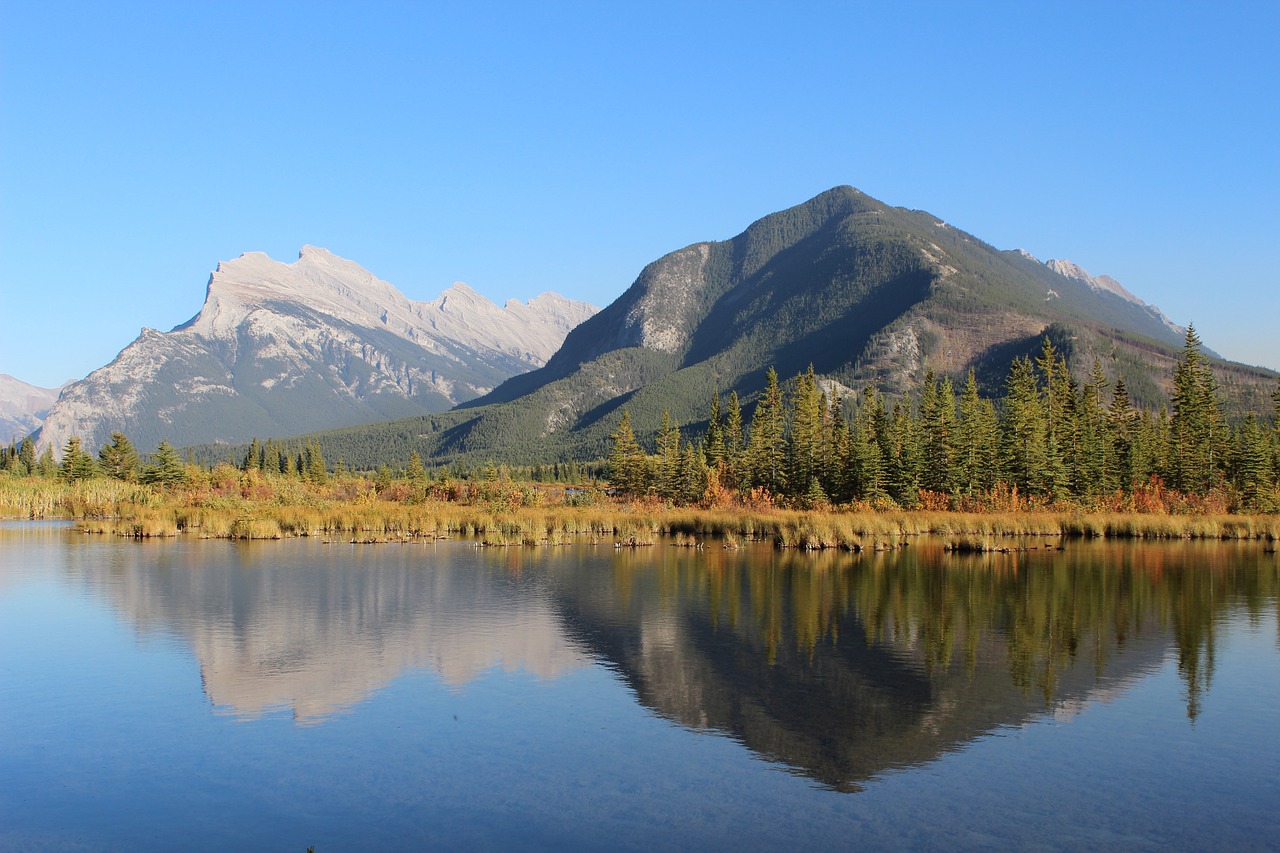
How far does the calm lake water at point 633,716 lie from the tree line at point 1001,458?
46.0 metres

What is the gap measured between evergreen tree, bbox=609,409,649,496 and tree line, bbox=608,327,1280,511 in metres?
0.22

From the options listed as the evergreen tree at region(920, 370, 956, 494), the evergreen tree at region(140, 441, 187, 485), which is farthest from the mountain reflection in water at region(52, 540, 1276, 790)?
the evergreen tree at region(140, 441, 187, 485)

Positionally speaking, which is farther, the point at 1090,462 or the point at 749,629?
the point at 1090,462

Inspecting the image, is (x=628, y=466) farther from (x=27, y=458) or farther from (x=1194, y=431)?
(x=27, y=458)

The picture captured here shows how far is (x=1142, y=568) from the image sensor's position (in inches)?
2031

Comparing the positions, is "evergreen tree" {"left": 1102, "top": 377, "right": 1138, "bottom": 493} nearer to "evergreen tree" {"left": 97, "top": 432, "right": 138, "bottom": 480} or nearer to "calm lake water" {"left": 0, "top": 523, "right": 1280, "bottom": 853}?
"calm lake water" {"left": 0, "top": 523, "right": 1280, "bottom": 853}

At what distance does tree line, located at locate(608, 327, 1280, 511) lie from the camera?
8881cm

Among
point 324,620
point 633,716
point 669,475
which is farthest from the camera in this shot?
point 669,475

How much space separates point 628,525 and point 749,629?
38.1 metres

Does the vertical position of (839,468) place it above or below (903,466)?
below

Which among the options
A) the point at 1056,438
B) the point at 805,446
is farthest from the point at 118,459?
the point at 1056,438

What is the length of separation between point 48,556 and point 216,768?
43571 mm

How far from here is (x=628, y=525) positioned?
71625 millimetres

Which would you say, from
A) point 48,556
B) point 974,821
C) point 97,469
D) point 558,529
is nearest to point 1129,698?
point 974,821
